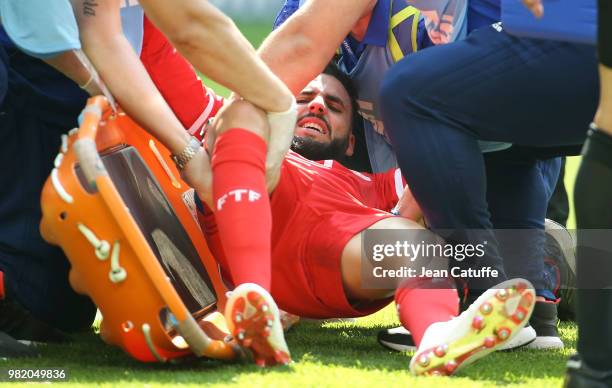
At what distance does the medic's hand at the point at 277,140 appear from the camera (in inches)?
95.0

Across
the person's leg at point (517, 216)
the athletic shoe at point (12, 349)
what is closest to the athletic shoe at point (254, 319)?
the athletic shoe at point (12, 349)

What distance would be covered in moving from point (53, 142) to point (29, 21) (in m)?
0.40

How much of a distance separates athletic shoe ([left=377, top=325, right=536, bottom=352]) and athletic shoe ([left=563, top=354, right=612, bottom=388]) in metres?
0.65

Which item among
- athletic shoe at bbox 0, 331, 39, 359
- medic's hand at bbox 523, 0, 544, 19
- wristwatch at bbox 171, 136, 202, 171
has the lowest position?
athletic shoe at bbox 0, 331, 39, 359

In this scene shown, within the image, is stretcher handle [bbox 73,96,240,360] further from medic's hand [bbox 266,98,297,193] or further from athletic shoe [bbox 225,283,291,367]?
medic's hand [bbox 266,98,297,193]

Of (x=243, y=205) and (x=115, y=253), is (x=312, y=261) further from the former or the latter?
(x=115, y=253)

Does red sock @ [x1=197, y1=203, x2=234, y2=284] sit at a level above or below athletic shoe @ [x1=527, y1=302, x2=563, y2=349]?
above

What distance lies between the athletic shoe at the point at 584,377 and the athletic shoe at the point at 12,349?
1.15 m

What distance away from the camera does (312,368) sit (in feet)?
7.17

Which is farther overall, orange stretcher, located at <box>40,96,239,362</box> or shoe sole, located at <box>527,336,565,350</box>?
shoe sole, located at <box>527,336,565,350</box>

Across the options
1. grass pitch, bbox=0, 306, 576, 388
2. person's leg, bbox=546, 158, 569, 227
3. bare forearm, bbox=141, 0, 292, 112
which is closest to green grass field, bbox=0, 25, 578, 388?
grass pitch, bbox=0, 306, 576, 388

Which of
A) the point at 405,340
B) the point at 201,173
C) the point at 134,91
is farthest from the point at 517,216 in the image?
the point at 134,91

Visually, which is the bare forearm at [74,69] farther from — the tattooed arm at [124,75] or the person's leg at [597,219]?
the person's leg at [597,219]

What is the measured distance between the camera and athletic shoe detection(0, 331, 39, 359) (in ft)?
7.62
